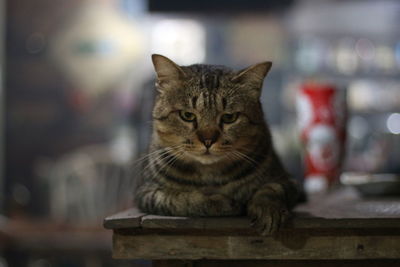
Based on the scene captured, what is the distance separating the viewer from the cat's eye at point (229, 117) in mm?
1238

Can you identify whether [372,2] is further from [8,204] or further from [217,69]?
[217,69]

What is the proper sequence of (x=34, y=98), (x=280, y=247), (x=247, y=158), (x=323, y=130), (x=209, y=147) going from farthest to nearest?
(x=34, y=98)
(x=323, y=130)
(x=247, y=158)
(x=209, y=147)
(x=280, y=247)

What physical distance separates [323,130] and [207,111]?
1.01 m

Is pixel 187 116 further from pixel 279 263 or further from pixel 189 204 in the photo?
pixel 279 263

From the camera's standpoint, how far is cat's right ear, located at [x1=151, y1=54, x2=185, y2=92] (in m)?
1.27

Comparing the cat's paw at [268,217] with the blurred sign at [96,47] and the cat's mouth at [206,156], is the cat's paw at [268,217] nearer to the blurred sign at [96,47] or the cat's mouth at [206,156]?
the cat's mouth at [206,156]

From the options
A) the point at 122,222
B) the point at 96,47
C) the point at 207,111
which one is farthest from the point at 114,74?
the point at 122,222

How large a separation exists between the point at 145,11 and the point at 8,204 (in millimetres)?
1731

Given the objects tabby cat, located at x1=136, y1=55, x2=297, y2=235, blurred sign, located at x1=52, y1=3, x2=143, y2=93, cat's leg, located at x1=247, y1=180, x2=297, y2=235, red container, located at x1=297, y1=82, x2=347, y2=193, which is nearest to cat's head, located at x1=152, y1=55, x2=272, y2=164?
tabby cat, located at x1=136, y1=55, x2=297, y2=235

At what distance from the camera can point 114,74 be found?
4348mm

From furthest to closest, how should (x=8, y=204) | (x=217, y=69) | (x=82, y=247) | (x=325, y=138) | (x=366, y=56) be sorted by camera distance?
(x=366, y=56), (x=8, y=204), (x=82, y=247), (x=325, y=138), (x=217, y=69)

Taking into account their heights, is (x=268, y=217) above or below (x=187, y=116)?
below

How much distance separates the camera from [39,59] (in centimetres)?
430

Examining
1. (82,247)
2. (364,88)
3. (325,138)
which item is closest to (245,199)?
(325,138)
